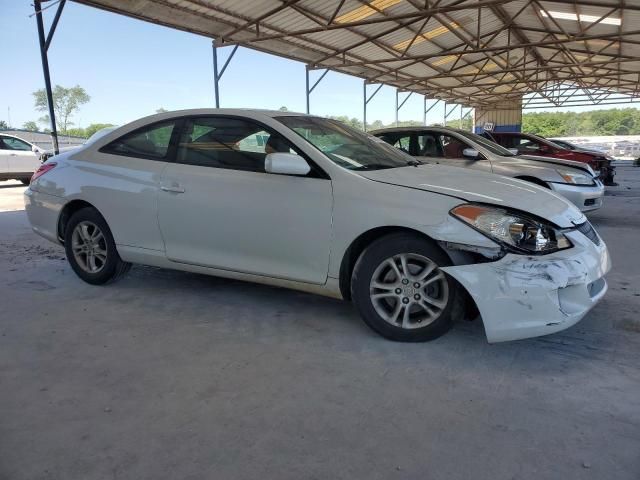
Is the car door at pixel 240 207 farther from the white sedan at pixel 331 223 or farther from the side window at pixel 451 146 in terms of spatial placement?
the side window at pixel 451 146

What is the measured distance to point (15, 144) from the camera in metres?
14.0

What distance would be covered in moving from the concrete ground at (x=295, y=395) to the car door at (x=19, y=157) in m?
12.0

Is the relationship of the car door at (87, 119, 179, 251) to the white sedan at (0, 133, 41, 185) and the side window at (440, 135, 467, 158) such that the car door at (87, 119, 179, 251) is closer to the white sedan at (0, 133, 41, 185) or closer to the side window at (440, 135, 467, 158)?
the side window at (440, 135, 467, 158)

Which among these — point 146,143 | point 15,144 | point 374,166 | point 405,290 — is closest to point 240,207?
point 374,166

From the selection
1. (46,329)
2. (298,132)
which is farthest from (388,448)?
(46,329)

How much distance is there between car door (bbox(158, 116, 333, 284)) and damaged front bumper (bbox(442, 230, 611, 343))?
94cm

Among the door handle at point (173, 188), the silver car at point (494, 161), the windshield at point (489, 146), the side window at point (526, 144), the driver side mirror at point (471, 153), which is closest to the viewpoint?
the door handle at point (173, 188)

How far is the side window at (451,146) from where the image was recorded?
23.9 ft

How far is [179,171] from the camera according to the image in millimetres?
3574

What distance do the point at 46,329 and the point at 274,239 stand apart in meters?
1.61

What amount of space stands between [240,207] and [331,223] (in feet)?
2.24

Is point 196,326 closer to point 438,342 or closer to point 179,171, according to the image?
point 179,171

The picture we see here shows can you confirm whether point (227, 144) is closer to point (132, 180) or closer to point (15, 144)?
point (132, 180)

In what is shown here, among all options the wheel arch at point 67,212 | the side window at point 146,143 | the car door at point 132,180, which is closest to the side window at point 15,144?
the wheel arch at point 67,212
